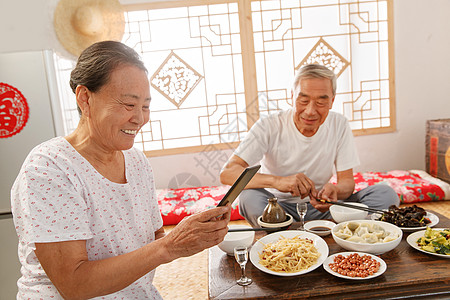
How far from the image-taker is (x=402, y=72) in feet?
14.0

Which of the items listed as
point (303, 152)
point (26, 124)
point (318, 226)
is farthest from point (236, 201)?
point (26, 124)

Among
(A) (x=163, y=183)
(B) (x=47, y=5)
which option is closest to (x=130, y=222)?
(A) (x=163, y=183)

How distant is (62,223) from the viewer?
1056 millimetres

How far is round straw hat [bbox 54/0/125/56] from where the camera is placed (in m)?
3.82

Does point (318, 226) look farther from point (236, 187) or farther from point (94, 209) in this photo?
point (94, 209)

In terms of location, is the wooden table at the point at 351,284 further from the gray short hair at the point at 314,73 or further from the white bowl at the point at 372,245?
the gray short hair at the point at 314,73

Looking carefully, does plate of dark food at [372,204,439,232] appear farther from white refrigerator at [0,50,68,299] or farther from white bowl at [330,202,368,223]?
white refrigerator at [0,50,68,299]

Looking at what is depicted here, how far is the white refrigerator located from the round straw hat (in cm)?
158

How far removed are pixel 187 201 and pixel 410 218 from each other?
7.95ft

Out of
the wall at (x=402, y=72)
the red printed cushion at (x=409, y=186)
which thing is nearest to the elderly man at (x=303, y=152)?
the red printed cushion at (x=409, y=186)

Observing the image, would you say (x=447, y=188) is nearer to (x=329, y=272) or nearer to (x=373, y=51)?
(x=373, y=51)

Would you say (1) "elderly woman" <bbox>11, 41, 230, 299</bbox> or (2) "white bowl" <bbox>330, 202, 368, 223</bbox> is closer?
(1) "elderly woman" <bbox>11, 41, 230, 299</bbox>

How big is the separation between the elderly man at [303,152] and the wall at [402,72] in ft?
6.25

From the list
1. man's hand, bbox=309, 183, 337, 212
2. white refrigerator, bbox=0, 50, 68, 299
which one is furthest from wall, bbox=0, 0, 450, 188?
man's hand, bbox=309, 183, 337, 212
